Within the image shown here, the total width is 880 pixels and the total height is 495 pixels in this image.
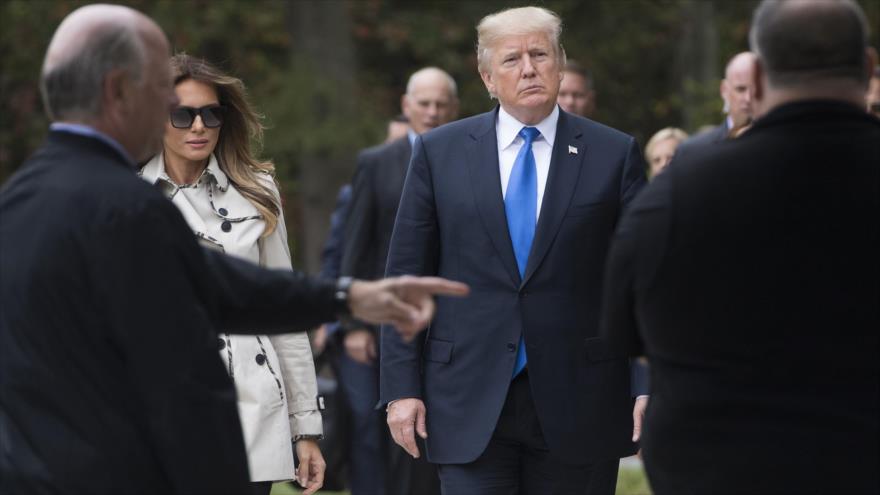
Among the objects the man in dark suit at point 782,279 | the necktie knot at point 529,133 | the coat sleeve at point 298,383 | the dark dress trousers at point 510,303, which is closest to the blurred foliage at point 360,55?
the necktie knot at point 529,133

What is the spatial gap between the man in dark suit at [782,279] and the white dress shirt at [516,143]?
2.12 meters

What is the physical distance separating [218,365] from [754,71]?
1.50 metres

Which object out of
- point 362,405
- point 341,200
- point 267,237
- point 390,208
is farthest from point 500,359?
point 341,200

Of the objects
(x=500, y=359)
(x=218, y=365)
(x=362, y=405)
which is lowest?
(x=362, y=405)

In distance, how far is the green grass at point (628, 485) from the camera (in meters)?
10.6

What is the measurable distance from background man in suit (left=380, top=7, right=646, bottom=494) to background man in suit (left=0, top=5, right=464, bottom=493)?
212 cm

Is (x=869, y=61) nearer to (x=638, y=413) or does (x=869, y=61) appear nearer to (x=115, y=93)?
(x=115, y=93)

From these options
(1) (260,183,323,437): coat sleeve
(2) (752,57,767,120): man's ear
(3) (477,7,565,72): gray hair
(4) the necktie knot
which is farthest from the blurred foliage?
(2) (752,57,767,120): man's ear

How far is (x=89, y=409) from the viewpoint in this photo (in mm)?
3889

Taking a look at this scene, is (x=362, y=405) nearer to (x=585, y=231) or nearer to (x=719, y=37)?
(x=585, y=231)

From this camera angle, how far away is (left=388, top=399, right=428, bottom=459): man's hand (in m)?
6.21

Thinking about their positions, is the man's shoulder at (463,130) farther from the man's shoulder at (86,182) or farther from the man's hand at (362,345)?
the man's hand at (362,345)

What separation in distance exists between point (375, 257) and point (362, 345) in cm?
63

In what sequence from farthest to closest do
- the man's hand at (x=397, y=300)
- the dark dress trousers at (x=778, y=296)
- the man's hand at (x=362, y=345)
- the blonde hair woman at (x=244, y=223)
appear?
1. the man's hand at (x=362, y=345)
2. the blonde hair woman at (x=244, y=223)
3. the man's hand at (x=397, y=300)
4. the dark dress trousers at (x=778, y=296)
